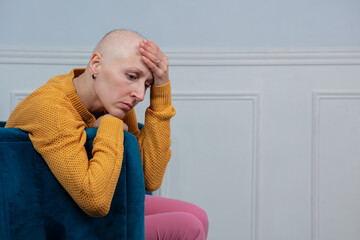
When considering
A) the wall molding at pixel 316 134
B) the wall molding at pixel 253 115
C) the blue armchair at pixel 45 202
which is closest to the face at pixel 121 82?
the blue armchair at pixel 45 202

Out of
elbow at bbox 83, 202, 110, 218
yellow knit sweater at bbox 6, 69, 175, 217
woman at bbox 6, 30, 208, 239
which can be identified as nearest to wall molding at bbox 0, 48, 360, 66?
woman at bbox 6, 30, 208, 239

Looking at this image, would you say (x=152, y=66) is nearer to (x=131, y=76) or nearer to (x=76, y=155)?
(x=131, y=76)

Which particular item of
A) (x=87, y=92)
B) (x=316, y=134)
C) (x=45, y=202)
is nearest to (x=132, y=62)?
(x=87, y=92)

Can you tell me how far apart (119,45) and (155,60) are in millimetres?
98

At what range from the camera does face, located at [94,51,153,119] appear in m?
1.02

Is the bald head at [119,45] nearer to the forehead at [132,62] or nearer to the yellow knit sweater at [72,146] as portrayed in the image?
the forehead at [132,62]

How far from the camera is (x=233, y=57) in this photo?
1866 mm

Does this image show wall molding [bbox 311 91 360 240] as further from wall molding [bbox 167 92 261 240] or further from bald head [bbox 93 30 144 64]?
bald head [bbox 93 30 144 64]

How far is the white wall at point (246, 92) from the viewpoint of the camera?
1.87 metres

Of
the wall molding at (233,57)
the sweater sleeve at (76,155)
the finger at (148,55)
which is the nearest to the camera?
the sweater sleeve at (76,155)

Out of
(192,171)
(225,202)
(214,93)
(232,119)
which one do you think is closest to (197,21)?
(214,93)

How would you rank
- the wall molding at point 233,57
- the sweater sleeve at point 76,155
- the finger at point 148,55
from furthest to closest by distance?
the wall molding at point 233,57, the finger at point 148,55, the sweater sleeve at point 76,155

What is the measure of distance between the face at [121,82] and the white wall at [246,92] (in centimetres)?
84

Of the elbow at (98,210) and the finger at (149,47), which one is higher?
the finger at (149,47)
